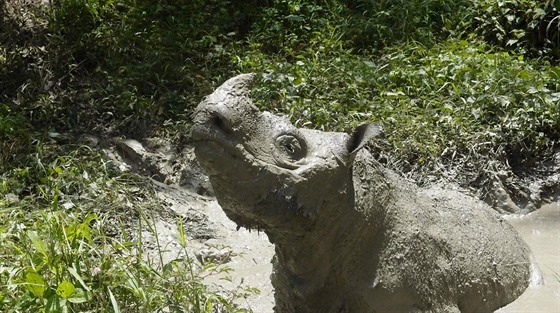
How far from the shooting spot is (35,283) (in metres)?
3.97

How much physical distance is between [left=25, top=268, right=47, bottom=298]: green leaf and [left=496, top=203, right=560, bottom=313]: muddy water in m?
2.31

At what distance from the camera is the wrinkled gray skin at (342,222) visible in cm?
357

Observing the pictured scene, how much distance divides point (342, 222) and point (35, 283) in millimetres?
1353

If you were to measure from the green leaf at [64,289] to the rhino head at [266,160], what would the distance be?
2.55 ft

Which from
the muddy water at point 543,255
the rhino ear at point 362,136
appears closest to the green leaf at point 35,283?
the rhino ear at point 362,136

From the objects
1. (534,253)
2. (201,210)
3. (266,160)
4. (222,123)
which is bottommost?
(201,210)

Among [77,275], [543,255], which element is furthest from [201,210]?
[77,275]

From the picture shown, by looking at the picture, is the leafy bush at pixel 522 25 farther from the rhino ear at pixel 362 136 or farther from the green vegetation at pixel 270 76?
the rhino ear at pixel 362 136

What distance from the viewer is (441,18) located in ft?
28.8

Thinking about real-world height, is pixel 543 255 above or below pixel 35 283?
above

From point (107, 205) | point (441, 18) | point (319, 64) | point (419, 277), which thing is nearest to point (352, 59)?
point (319, 64)

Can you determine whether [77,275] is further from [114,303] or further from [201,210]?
[201,210]

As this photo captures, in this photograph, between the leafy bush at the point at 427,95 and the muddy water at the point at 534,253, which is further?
the leafy bush at the point at 427,95

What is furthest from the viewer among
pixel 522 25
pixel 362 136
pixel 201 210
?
pixel 522 25
